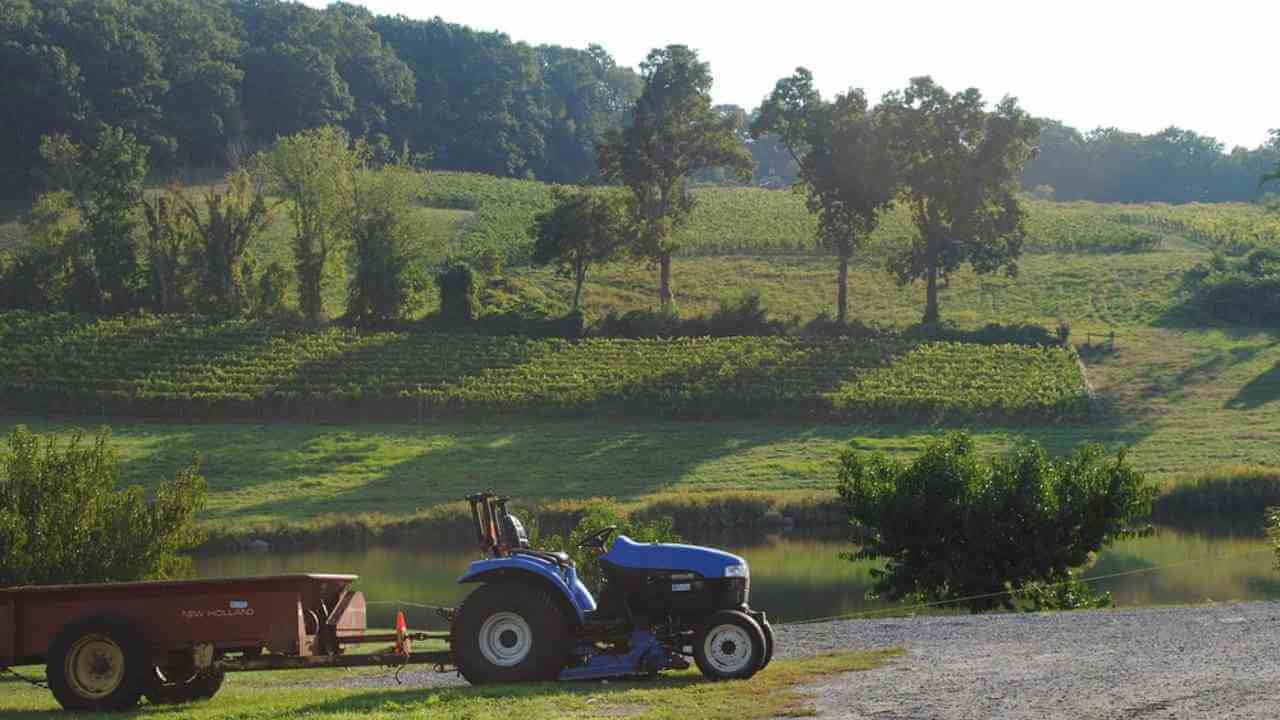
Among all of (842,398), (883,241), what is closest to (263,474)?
(842,398)

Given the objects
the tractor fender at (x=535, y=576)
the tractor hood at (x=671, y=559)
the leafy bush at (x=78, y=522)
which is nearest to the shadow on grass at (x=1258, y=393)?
the leafy bush at (x=78, y=522)

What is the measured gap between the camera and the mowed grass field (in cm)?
5297

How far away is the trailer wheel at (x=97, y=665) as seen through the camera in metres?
15.8

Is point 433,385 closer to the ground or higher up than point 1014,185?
closer to the ground

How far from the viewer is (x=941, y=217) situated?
77875mm

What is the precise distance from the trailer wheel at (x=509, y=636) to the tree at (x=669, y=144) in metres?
63.9

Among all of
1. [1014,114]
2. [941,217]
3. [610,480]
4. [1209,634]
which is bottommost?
[610,480]

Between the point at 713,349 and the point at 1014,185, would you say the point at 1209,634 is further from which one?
the point at 1014,185

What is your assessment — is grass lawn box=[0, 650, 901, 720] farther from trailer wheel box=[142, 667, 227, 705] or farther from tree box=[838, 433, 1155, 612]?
tree box=[838, 433, 1155, 612]

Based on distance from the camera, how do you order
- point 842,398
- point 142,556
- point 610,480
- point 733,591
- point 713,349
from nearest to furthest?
point 733,591 < point 142,556 < point 610,480 < point 842,398 < point 713,349

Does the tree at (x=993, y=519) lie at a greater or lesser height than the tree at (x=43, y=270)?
lesser

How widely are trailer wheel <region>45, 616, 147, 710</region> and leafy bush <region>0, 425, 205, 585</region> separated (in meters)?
7.43

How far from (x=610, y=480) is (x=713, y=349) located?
19050 millimetres

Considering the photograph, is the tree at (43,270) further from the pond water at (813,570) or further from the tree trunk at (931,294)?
the tree trunk at (931,294)
